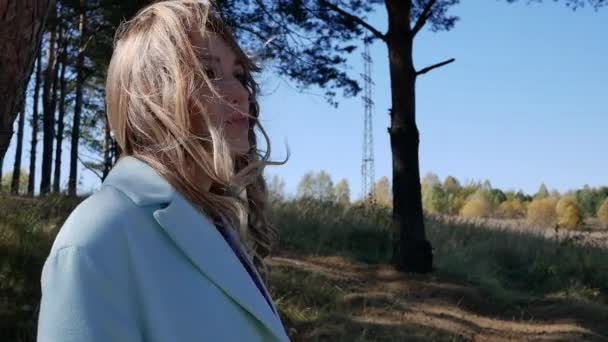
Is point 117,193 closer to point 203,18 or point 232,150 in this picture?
point 232,150

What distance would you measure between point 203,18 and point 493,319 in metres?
6.79

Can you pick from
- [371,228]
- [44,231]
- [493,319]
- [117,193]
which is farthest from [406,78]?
[117,193]

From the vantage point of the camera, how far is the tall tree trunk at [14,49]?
3.82m

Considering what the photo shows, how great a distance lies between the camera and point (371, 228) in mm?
10758

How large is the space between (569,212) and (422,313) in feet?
73.1

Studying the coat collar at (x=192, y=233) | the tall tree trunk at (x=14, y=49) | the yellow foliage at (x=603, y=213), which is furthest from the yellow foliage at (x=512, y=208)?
the coat collar at (x=192, y=233)

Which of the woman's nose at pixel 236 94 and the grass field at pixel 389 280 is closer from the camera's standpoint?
the woman's nose at pixel 236 94

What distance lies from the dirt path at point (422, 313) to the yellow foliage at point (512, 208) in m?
24.3

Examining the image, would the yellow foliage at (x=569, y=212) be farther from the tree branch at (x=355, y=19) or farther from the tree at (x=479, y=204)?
the tree branch at (x=355, y=19)

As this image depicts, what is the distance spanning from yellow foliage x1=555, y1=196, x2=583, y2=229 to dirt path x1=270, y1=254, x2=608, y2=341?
1901cm

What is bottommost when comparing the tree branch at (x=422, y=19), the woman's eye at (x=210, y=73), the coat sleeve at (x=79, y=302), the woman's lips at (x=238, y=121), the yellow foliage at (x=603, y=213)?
the coat sleeve at (x=79, y=302)

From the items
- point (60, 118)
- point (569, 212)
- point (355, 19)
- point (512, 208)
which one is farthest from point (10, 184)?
point (512, 208)

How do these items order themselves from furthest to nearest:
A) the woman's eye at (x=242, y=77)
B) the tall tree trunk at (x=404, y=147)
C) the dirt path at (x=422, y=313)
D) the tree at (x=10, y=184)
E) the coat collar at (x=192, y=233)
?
the tree at (x=10, y=184), the tall tree trunk at (x=404, y=147), the dirt path at (x=422, y=313), the woman's eye at (x=242, y=77), the coat collar at (x=192, y=233)

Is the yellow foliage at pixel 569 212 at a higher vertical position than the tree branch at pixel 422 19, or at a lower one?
lower
